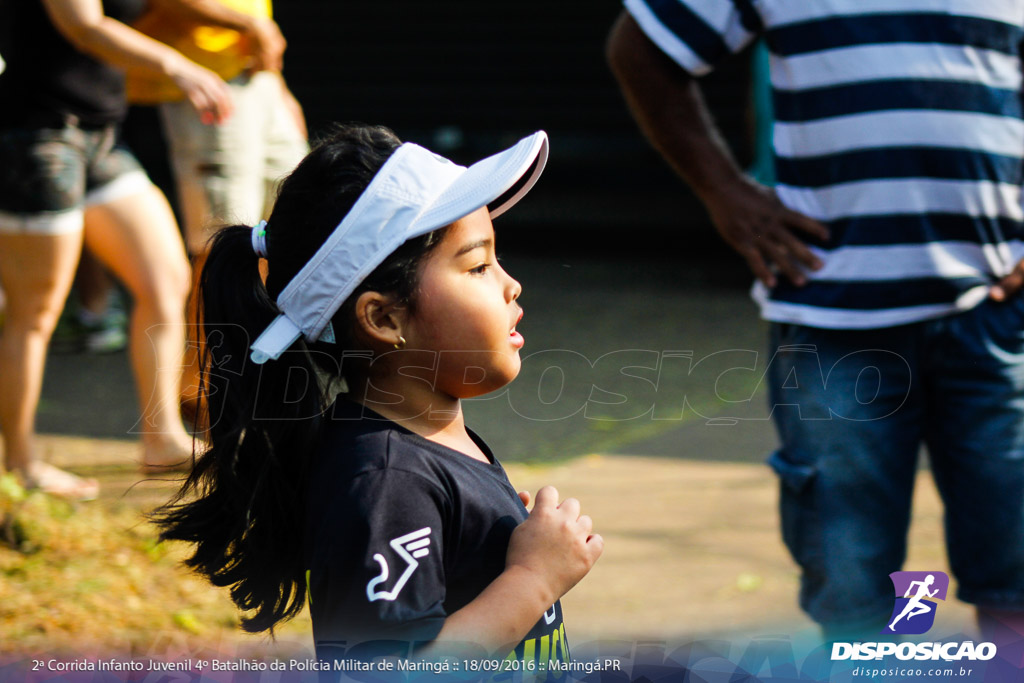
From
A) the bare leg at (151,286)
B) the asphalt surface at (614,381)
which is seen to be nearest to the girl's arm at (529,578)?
the bare leg at (151,286)

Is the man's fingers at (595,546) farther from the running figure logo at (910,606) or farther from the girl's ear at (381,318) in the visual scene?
the running figure logo at (910,606)

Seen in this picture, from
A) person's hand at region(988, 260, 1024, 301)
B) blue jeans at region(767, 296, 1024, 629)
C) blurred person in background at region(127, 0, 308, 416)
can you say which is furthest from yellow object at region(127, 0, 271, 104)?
person's hand at region(988, 260, 1024, 301)

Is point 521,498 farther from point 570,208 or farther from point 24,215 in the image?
point 570,208

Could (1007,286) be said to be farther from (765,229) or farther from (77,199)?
(77,199)

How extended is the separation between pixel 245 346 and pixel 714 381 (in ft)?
13.1

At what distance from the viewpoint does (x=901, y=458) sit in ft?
7.56

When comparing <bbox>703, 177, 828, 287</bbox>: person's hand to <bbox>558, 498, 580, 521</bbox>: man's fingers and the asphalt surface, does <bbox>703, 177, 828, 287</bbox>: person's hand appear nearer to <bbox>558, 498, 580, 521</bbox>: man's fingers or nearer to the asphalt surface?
<bbox>558, 498, 580, 521</bbox>: man's fingers

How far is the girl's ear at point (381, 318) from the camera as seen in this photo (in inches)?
62.6

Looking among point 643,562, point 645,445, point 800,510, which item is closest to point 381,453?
point 800,510

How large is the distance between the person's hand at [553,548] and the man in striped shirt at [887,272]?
91 cm

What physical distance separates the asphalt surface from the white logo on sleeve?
2593 mm

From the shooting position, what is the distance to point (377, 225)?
1549 millimetres

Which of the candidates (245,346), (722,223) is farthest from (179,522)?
(722,223)

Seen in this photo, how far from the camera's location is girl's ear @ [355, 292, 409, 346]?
159 cm
